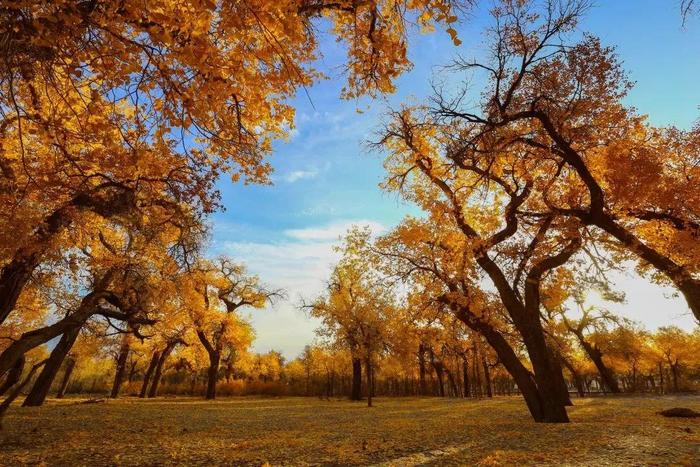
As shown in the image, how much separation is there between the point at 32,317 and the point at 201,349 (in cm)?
1371

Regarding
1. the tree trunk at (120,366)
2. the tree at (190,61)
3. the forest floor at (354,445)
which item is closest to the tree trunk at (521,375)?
the forest floor at (354,445)

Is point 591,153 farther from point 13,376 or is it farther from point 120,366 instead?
point 120,366

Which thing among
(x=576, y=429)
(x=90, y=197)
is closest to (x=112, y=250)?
(x=90, y=197)

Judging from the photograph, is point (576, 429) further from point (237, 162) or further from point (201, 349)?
point (201, 349)

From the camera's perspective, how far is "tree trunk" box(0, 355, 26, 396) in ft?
31.1

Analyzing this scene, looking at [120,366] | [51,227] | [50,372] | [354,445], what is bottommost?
[354,445]

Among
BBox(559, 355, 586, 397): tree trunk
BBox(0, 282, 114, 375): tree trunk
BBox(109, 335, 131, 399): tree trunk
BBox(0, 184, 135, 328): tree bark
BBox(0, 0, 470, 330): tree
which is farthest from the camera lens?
BBox(109, 335, 131, 399): tree trunk

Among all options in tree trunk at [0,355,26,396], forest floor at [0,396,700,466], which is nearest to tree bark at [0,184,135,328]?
tree trunk at [0,355,26,396]

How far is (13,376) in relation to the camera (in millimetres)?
9766

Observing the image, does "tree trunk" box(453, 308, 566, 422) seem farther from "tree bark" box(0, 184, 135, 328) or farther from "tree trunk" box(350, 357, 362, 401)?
"tree trunk" box(350, 357, 362, 401)

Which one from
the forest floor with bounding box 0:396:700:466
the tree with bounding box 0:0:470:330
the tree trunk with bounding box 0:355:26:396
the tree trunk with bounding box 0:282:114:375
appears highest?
the tree with bounding box 0:0:470:330

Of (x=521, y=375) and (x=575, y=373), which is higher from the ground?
(x=575, y=373)

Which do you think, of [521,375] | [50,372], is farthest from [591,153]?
[50,372]

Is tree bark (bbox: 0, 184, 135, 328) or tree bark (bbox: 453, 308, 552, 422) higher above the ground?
tree bark (bbox: 0, 184, 135, 328)
